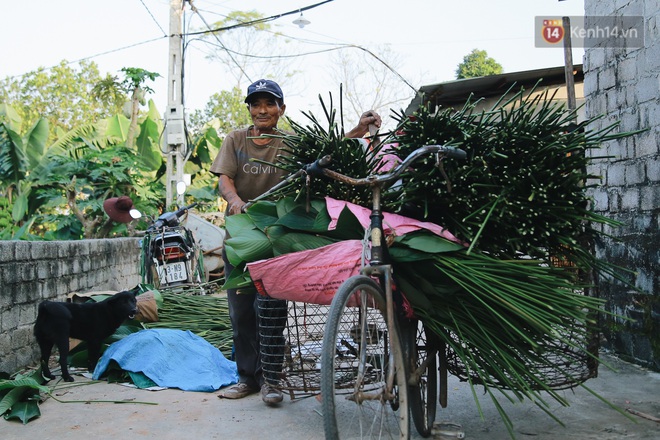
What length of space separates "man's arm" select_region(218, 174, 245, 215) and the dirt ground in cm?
116

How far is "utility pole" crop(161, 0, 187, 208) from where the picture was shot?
13844 millimetres

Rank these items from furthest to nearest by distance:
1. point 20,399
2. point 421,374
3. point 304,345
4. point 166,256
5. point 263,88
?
point 166,256, point 263,88, point 20,399, point 304,345, point 421,374

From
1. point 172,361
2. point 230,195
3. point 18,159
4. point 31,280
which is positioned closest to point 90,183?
point 18,159

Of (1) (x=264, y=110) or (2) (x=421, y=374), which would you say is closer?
(2) (x=421, y=374)

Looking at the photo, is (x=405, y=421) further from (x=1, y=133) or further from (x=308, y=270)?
(x=1, y=133)

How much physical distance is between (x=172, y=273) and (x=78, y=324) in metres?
3.52

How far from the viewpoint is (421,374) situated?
9.80 ft

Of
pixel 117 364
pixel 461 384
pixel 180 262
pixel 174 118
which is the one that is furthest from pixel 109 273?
pixel 174 118

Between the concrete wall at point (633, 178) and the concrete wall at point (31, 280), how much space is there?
428 centimetres

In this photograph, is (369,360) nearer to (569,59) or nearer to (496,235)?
(496,235)

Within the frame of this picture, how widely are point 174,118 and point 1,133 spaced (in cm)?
375

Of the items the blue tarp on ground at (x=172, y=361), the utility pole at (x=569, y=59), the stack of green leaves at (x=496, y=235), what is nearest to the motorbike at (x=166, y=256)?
the blue tarp on ground at (x=172, y=361)

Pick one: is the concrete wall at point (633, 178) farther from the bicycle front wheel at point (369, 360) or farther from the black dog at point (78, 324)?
the black dog at point (78, 324)

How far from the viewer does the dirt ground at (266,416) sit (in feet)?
10.9
